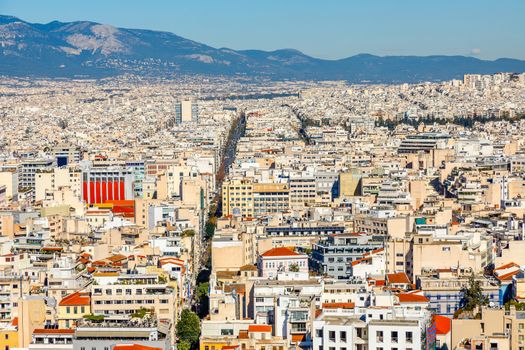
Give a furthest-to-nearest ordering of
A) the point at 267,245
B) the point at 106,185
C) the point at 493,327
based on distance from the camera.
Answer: the point at 106,185 → the point at 267,245 → the point at 493,327

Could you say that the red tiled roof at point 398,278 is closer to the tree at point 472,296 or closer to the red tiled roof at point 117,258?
the tree at point 472,296

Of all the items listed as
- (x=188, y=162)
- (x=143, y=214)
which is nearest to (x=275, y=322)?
(x=143, y=214)

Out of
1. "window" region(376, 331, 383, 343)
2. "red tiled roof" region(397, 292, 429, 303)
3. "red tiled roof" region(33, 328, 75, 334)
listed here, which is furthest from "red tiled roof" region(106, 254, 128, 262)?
"window" region(376, 331, 383, 343)

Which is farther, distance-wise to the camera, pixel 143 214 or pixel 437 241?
pixel 143 214

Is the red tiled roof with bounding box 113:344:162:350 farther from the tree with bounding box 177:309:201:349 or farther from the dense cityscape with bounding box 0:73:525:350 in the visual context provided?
the tree with bounding box 177:309:201:349

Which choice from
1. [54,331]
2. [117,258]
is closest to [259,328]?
[54,331]

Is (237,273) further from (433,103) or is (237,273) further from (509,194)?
(433,103)

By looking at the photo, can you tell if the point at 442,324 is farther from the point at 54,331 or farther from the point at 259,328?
the point at 54,331
